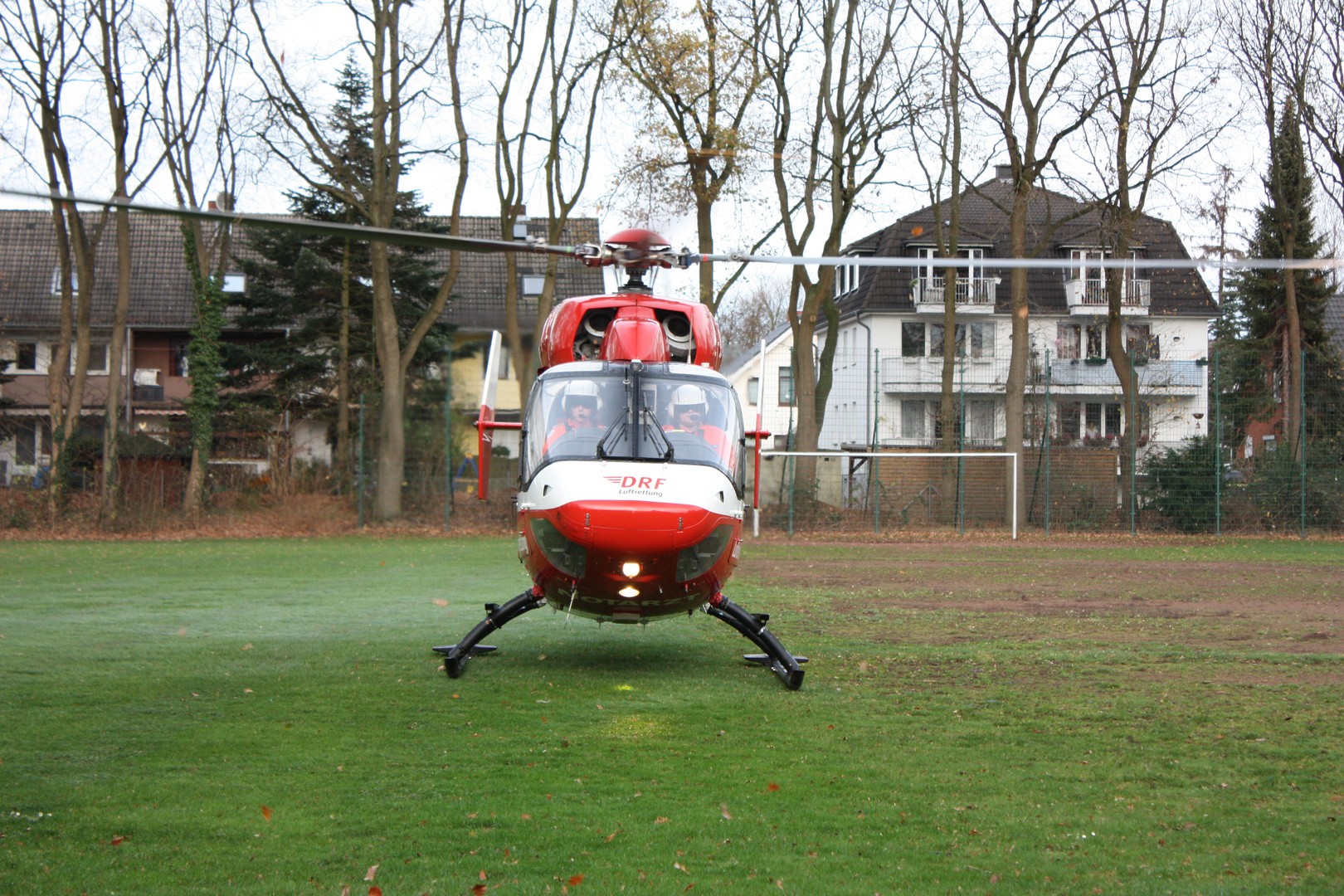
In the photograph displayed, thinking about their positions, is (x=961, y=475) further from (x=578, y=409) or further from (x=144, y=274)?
(x=144, y=274)

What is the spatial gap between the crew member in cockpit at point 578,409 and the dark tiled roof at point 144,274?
32.0m

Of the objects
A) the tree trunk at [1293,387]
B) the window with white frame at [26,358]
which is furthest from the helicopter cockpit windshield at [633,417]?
the window with white frame at [26,358]

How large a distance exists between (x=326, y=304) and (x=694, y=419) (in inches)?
1073

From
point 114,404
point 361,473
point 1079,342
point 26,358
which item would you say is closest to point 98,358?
point 26,358

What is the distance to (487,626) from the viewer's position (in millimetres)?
9000

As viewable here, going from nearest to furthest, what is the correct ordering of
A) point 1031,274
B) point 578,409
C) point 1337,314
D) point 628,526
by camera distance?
point 628,526, point 578,409, point 1031,274, point 1337,314

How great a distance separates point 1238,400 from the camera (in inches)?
1010

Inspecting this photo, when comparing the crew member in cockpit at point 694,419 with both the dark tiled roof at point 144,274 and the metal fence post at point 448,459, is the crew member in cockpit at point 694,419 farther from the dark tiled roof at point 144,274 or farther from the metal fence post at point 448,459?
the dark tiled roof at point 144,274

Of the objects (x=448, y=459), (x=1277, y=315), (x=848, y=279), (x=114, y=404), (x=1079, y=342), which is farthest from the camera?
(x=848, y=279)

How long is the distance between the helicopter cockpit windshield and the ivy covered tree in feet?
81.5

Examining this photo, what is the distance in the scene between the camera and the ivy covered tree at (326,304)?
107 ft

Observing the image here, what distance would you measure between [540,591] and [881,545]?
16.0 m

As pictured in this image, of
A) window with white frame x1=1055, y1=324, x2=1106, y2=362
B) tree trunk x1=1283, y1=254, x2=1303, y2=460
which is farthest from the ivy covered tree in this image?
window with white frame x1=1055, y1=324, x2=1106, y2=362

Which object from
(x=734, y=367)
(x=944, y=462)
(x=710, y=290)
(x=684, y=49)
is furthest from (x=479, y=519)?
(x=734, y=367)
